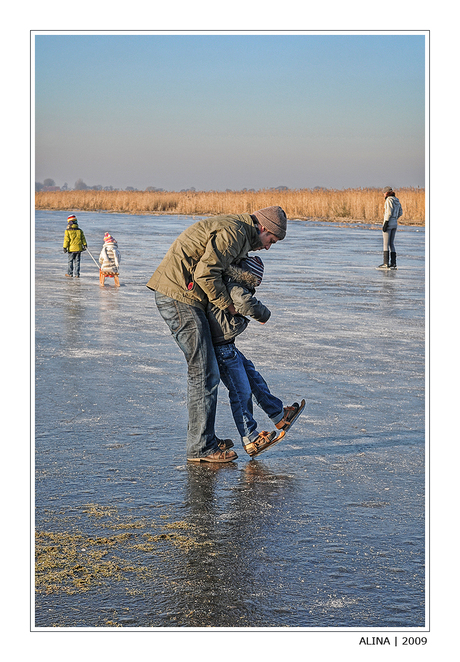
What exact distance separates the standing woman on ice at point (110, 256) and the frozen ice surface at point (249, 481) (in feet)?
13.8

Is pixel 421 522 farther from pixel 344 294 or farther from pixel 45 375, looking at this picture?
pixel 344 294

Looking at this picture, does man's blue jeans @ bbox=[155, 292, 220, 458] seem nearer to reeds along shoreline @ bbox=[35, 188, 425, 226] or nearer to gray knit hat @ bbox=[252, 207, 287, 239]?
gray knit hat @ bbox=[252, 207, 287, 239]

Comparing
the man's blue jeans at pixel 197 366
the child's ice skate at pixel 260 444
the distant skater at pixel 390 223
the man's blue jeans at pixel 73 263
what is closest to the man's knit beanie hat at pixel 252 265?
the man's blue jeans at pixel 197 366

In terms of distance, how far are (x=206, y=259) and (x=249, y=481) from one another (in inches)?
57.7

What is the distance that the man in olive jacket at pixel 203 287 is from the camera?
16.6 ft

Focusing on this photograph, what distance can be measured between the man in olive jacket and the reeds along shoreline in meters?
30.1

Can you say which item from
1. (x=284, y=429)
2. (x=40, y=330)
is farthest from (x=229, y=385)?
(x=40, y=330)

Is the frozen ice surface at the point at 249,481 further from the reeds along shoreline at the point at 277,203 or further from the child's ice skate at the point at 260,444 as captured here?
the reeds along shoreline at the point at 277,203

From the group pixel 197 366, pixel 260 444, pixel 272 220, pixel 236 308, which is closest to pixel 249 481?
pixel 260 444

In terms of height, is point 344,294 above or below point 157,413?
above

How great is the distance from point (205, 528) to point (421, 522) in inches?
48.7

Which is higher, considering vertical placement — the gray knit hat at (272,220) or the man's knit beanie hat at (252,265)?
the gray knit hat at (272,220)
